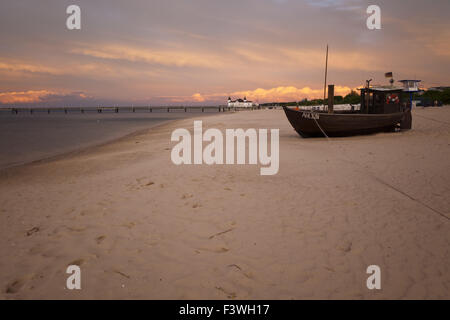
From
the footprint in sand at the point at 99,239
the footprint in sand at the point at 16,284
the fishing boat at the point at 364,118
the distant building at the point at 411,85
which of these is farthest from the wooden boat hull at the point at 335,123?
the distant building at the point at 411,85

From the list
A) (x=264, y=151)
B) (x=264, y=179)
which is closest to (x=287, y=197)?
(x=264, y=179)

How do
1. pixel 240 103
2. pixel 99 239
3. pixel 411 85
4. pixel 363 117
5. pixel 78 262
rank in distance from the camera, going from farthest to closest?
pixel 240 103 < pixel 411 85 < pixel 363 117 < pixel 99 239 < pixel 78 262

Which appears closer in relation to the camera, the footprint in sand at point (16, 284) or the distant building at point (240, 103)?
the footprint in sand at point (16, 284)

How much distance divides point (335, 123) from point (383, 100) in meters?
5.05

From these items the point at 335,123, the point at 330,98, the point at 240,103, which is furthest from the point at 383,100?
the point at 240,103

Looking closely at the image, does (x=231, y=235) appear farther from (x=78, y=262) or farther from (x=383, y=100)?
(x=383, y=100)

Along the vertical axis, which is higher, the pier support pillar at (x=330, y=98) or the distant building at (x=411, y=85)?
the distant building at (x=411, y=85)

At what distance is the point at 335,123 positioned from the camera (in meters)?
13.8

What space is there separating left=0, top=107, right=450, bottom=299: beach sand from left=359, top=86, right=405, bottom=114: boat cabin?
32.9 ft

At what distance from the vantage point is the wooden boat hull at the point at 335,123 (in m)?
13.6

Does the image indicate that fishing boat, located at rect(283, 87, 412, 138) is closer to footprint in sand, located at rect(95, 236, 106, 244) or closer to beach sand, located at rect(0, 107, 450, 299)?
beach sand, located at rect(0, 107, 450, 299)

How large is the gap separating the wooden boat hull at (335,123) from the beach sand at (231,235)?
648 cm

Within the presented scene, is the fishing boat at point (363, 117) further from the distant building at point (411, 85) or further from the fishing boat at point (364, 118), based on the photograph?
the distant building at point (411, 85)

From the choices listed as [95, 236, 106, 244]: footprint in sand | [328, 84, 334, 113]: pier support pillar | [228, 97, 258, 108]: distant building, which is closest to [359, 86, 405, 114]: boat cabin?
[328, 84, 334, 113]: pier support pillar
